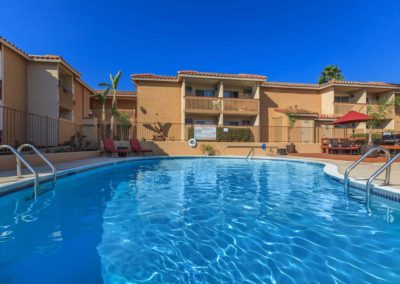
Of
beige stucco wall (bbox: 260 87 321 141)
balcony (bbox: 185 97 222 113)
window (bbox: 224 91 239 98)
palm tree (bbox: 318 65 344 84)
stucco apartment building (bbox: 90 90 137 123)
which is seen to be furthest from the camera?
palm tree (bbox: 318 65 344 84)

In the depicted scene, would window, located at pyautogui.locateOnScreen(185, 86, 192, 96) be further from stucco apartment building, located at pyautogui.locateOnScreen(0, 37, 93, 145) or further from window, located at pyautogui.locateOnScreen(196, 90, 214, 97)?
stucco apartment building, located at pyautogui.locateOnScreen(0, 37, 93, 145)

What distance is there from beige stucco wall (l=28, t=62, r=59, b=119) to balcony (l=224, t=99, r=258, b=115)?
12592 millimetres

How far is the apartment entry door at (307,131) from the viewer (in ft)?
60.3

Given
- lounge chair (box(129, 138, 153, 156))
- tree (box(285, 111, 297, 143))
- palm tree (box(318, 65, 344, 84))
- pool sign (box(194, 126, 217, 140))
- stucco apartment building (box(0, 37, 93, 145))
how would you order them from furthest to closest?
Result: palm tree (box(318, 65, 344, 84)) → tree (box(285, 111, 297, 143)) → pool sign (box(194, 126, 217, 140)) → lounge chair (box(129, 138, 153, 156)) → stucco apartment building (box(0, 37, 93, 145))

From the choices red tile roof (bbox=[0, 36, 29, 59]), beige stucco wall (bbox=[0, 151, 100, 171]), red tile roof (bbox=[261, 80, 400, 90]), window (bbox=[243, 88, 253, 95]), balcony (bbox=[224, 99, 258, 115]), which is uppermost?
red tile roof (bbox=[261, 80, 400, 90])

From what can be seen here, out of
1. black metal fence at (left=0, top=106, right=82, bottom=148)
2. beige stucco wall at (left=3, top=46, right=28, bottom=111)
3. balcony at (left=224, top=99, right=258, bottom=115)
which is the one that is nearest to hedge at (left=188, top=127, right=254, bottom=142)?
balcony at (left=224, top=99, right=258, bottom=115)

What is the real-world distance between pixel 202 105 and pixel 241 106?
345cm

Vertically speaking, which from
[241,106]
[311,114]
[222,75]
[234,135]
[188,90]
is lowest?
[234,135]

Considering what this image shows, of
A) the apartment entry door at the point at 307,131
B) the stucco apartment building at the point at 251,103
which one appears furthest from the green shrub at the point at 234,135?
the apartment entry door at the point at 307,131

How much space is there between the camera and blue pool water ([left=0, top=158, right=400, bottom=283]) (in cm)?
231

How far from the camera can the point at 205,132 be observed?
16.9 metres

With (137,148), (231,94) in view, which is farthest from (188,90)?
(137,148)

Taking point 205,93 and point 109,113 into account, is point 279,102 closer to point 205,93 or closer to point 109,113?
point 205,93

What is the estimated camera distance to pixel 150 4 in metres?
14.7
